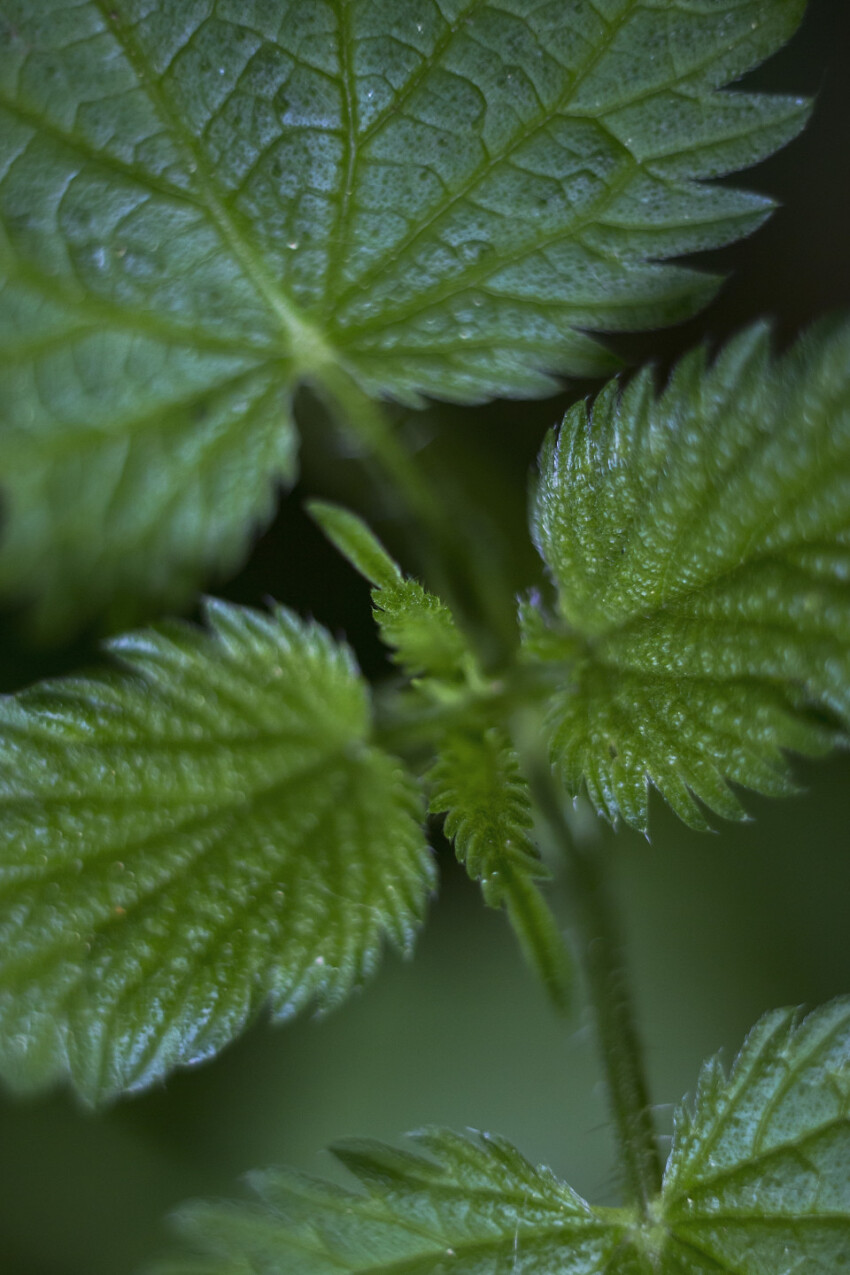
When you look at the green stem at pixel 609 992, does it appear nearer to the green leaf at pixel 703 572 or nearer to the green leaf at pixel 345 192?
the green leaf at pixel 703 572

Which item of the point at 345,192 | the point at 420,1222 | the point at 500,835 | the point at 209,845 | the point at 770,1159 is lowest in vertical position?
the point at 770,1159

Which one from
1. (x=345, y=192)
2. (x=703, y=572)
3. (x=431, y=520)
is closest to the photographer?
(x=703, y=572)

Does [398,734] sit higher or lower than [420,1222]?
higher

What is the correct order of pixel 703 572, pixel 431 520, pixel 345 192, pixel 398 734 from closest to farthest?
pixel 703 572, pixel 345 192, pixel 398 734, pixel 431 520

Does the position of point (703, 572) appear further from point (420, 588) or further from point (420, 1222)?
point (420, 1222)

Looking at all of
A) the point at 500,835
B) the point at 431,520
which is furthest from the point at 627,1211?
the point at 431,520

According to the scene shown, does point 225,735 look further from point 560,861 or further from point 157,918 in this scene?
point 560,861

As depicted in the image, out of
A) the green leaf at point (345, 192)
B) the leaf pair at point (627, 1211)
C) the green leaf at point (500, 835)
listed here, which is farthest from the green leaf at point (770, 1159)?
the green leaf at point (345, 192)

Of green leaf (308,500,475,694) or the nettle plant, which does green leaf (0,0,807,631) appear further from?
green leaf (308,500,475,694)
